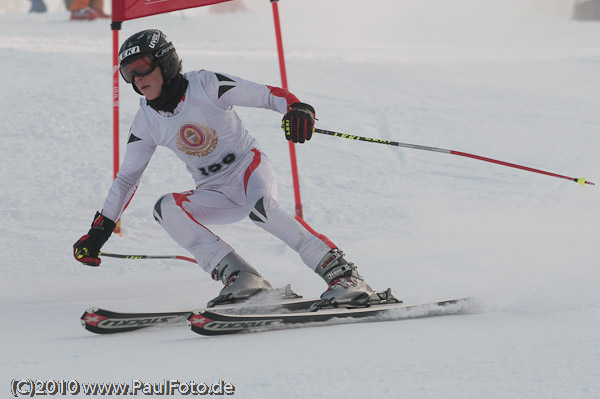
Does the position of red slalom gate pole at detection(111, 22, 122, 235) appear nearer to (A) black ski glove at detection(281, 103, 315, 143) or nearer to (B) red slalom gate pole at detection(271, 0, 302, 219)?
(B) red slalom gate pole at detection(271, 0, 302, 219)

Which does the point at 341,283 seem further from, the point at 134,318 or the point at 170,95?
the point at 170,95

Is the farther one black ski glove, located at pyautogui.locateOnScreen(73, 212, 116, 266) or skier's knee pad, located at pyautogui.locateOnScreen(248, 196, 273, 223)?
black ski glove, located at pyautogui.locateOnScreen(73, 212, 116, 266)

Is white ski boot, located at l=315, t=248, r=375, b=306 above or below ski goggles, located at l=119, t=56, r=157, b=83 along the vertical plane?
below

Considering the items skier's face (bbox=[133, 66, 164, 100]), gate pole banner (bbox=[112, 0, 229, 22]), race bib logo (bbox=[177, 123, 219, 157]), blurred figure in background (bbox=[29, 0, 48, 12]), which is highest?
blurred figure in background (bbox=[29, 0, 48, 12])

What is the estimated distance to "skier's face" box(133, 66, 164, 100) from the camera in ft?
11.6

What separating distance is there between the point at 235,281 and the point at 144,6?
2723mm

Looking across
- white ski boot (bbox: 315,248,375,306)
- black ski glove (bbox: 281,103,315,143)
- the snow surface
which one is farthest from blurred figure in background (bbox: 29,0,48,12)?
white ski boot (bbox: 315,248,375,306)

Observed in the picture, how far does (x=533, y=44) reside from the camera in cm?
1520

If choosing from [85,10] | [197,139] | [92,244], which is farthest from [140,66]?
[85,10]

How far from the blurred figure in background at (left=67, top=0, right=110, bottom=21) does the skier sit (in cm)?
1311

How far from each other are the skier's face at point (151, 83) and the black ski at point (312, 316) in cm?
107

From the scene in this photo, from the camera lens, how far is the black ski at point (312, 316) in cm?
299

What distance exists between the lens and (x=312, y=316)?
320cm

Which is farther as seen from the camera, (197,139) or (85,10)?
(85,10)
